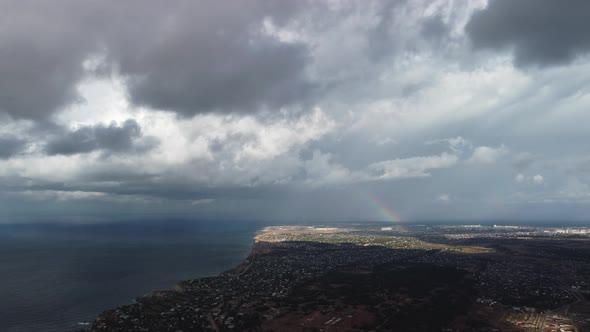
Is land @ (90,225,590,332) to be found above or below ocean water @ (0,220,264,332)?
above

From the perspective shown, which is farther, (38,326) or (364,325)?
(38,326)

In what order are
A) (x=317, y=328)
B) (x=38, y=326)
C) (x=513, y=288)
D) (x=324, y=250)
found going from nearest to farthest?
(x=317, y=328), (x=38, y=326), (x=513, y=288), (x=324, y=250)

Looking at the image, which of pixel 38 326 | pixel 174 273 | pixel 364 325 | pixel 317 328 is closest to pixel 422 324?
pixel 364 325

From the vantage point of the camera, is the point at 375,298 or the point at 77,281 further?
the point at 77,281

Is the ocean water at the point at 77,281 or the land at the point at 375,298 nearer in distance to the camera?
the land at the point at 375,298

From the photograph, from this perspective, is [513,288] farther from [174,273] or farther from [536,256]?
[174,273]

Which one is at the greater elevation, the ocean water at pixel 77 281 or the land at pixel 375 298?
the land at pixel 375 298

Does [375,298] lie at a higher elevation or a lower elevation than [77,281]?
higher

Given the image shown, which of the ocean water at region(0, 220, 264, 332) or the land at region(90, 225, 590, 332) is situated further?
the ocean water at region(0, 220, 264, 332)
